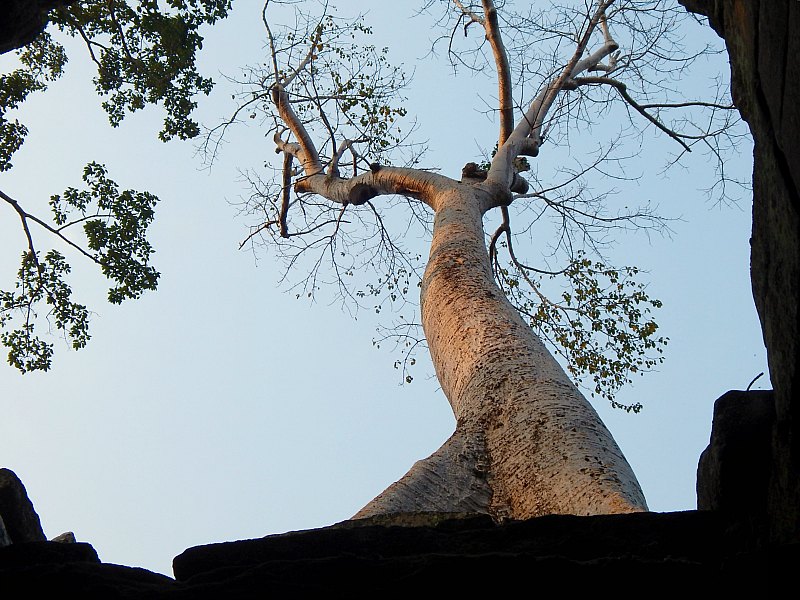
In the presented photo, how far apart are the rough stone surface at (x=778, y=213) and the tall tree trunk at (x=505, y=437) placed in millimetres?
1301

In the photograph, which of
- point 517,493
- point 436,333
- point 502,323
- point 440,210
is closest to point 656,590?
point 517,493

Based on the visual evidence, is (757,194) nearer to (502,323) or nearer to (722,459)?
(722,459)

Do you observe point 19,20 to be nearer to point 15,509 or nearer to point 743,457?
→ point 15,509

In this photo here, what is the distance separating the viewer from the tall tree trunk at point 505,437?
2889mm

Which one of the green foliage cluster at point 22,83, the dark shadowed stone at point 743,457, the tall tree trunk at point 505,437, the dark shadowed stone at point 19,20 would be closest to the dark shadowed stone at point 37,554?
the dark shadowed stone at point 743,457

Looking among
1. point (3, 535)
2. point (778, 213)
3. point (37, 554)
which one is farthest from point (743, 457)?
point (3, 535)

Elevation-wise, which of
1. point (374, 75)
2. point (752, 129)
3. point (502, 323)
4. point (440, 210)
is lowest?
point (752, 129)

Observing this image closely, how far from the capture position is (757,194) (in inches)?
58.2

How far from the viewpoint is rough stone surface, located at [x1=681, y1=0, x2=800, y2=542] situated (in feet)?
4.12

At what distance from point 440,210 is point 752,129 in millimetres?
4468

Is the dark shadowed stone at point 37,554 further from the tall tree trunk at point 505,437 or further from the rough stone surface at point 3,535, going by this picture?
the tall tree trunk at point 505,437

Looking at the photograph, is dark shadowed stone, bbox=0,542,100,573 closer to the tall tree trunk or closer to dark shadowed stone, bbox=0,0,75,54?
dark shadowed stone, bbox=0,0,75,54

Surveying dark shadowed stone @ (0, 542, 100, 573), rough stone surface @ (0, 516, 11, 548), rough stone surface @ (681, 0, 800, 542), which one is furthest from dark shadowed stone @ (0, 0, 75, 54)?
rough stone surface @ (681, 0, 800, 542)

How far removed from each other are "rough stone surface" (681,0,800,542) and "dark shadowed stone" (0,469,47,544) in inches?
65.7
